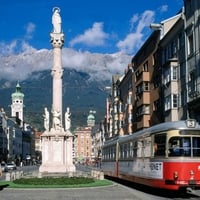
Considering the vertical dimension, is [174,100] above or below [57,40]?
below

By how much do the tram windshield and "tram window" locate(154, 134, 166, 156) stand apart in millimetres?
569

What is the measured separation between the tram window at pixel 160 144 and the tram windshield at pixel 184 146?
1.87 feet

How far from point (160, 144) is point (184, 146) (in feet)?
4.94

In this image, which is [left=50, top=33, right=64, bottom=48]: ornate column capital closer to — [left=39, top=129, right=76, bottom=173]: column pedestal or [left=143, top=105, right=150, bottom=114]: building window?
[left=39, top=129, right=76, bottom=173]: column pedestal

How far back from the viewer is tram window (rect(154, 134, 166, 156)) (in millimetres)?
24214

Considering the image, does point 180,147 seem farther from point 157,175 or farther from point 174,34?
point 174,34

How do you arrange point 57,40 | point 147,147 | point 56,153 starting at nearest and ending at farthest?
point 147,147 < point 56,153 < point 57,40

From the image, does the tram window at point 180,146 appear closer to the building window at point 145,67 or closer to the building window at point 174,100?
the building window at point 174,100

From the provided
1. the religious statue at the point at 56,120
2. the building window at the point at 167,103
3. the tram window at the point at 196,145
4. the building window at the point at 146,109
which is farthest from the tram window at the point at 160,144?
the building window at the point at 146,109

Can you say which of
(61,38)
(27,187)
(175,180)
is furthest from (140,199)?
(61,38)

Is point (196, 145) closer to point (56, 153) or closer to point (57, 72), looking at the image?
point (56, 153)

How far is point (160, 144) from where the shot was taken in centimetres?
2461

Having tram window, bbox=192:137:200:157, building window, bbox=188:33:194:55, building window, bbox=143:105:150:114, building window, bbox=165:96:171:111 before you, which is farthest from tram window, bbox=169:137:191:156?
building window, bbox=143:105:150:114

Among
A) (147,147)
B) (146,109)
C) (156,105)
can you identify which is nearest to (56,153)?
(156,105)
